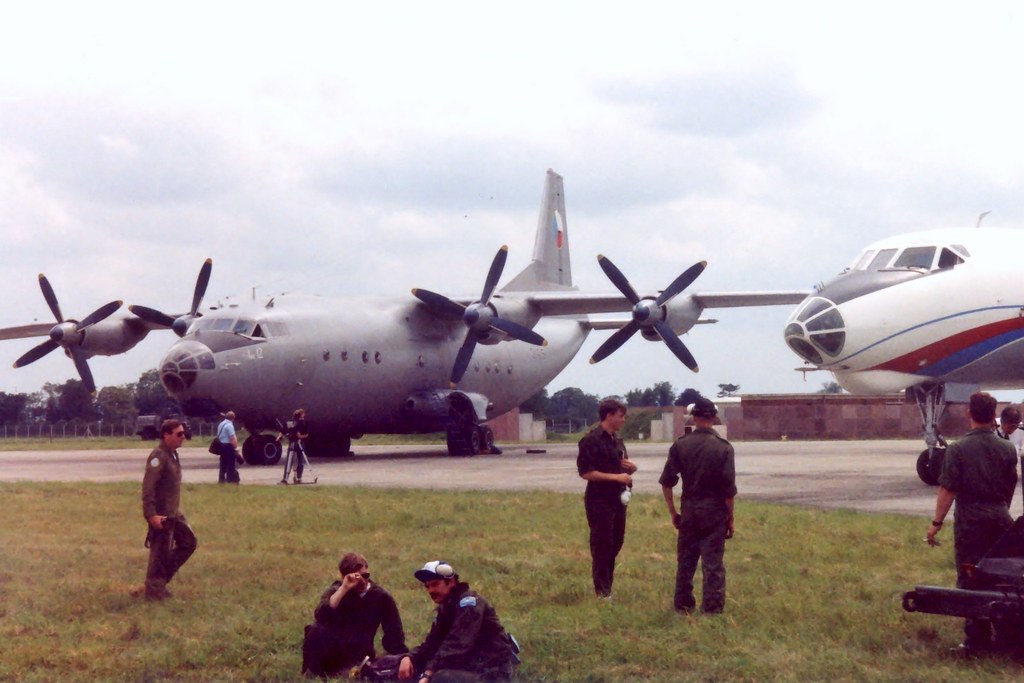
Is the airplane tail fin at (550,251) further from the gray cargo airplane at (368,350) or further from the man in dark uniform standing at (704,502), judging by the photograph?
the man in dark uniform standing at (704,502)

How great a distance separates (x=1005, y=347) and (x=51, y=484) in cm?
1725

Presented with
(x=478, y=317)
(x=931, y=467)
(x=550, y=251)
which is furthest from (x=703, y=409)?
(x=550, y=251)

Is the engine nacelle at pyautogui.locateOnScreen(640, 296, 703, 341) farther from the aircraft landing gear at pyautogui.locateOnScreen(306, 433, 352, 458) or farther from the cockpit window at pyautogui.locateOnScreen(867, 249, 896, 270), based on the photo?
the cockpit window at pyautogui.locateOnScreen(867, 249, 896, 270)

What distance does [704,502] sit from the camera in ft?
30.3

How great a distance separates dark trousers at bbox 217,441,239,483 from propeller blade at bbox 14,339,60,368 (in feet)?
59.1

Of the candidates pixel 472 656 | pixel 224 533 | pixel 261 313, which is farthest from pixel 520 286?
pixel 472 656

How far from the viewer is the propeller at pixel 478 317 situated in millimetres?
35031

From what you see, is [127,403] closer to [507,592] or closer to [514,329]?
[514,329]

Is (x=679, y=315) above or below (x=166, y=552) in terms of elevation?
above

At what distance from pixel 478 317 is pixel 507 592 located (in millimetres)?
24476

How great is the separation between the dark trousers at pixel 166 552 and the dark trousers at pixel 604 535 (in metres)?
3.60

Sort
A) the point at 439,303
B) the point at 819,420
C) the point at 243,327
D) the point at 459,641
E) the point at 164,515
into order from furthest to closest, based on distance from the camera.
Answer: the point at 819,420 < the point at 439,303 < the point at 243,327 < the point at 164,515 < the point at 459,641

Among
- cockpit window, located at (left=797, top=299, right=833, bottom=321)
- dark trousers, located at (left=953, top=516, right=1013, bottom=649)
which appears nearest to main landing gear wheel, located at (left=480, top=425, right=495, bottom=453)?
cockpit window, located at (left=797, top=299, right=833, bottom=321)

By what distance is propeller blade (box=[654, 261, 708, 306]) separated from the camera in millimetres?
35375
